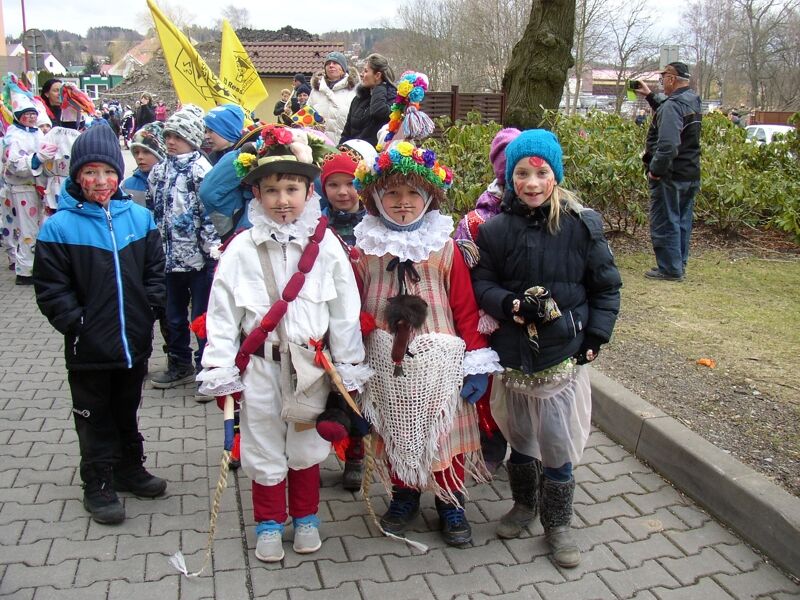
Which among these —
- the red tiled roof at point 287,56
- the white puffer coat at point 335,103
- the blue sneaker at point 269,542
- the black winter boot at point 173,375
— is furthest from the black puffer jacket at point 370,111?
the red tiled roof at point 287,56

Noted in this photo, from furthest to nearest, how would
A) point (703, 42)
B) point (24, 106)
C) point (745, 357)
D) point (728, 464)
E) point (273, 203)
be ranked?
point (703, 42) < point (24, 106) < point (745, 357) < point (728, 464) < point (273, 203)

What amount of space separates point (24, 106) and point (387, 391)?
261 inches

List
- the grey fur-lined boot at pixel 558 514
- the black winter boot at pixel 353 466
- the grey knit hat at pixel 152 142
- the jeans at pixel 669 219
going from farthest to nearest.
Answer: the jeans at pixel 669 219, the grey knit hat at pixel 152 142, the black winter boot at pixel 353 466, the grey fur-lined boot at pixel 558 514

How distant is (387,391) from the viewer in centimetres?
321

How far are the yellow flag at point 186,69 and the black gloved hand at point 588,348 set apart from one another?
4584 millimetres

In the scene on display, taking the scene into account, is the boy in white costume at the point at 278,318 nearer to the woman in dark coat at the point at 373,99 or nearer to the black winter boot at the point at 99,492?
the black winter boot at the point at 99,492

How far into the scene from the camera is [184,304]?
509 cm

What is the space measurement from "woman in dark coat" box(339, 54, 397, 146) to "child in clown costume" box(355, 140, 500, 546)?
3.28 meters

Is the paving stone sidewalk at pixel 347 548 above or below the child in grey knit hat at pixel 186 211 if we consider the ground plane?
below

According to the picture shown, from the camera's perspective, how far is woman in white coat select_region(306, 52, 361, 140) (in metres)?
8.02

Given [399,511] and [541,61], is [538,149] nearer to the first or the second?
[399,511]

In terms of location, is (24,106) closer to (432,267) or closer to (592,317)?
(432,267)

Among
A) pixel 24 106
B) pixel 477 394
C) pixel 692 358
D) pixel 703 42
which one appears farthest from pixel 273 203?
pixel 703 42

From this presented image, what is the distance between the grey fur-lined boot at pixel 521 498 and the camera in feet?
11.2
